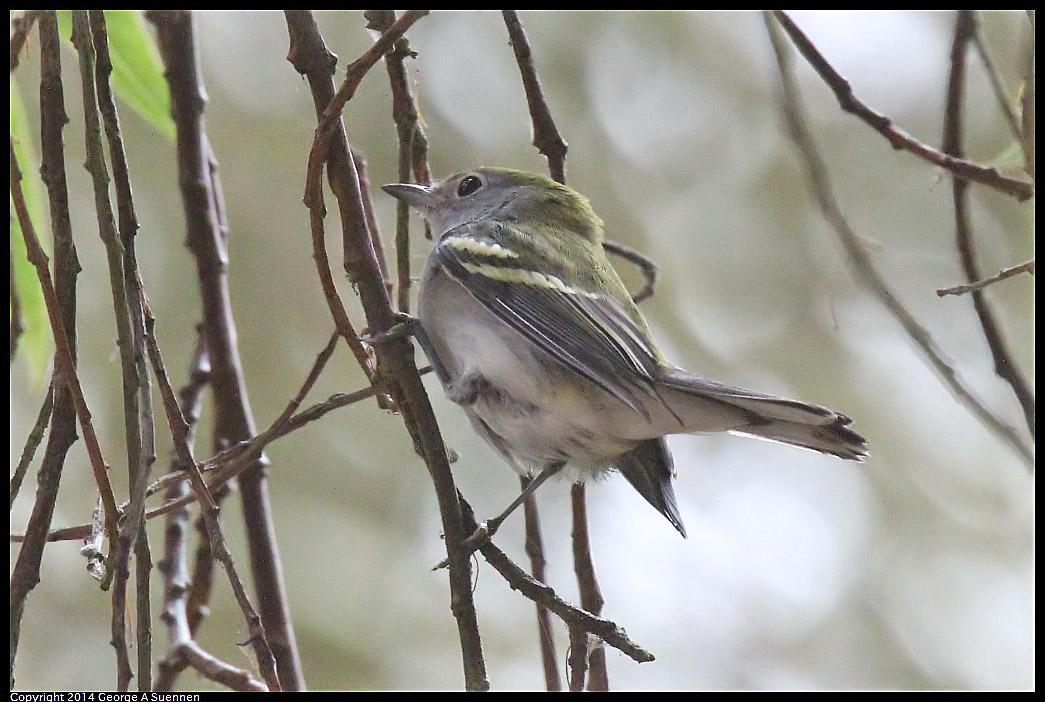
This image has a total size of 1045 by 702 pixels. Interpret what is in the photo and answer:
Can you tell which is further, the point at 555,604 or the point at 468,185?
the point at 468,185

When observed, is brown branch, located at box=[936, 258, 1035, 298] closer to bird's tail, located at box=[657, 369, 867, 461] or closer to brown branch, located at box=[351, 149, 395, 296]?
bird's tail, located at box=[657, 369, 867, 461]

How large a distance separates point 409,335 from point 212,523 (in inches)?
23.9

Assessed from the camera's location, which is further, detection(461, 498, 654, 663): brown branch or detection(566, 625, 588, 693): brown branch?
detection(566, 625, 588, 693): brown branch

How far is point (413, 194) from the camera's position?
10.1 ft

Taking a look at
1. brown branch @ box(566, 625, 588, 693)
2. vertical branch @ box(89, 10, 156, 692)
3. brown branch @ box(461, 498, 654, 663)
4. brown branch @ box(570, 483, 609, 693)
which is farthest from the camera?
brown branch @ box(570, 483, 609, 693)

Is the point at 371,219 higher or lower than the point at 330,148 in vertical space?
higher

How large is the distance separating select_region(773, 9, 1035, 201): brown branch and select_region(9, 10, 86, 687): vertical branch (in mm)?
1723

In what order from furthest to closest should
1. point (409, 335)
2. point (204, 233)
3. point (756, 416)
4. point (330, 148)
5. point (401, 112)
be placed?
point (204, 233) → point (401, 112) → point (756, 416) → point (409, 335) → point (330, 148)

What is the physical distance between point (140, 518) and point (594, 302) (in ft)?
4.91

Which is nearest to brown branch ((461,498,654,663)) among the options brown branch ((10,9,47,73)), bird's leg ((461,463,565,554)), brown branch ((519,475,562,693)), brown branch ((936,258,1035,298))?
bird's leg ((461,463,565,554))

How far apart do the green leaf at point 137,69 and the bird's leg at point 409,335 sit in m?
0.94

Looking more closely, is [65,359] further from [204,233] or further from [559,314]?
[559,314]

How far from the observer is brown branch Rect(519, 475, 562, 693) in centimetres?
216

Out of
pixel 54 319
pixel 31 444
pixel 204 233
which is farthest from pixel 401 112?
pixel 31 444
